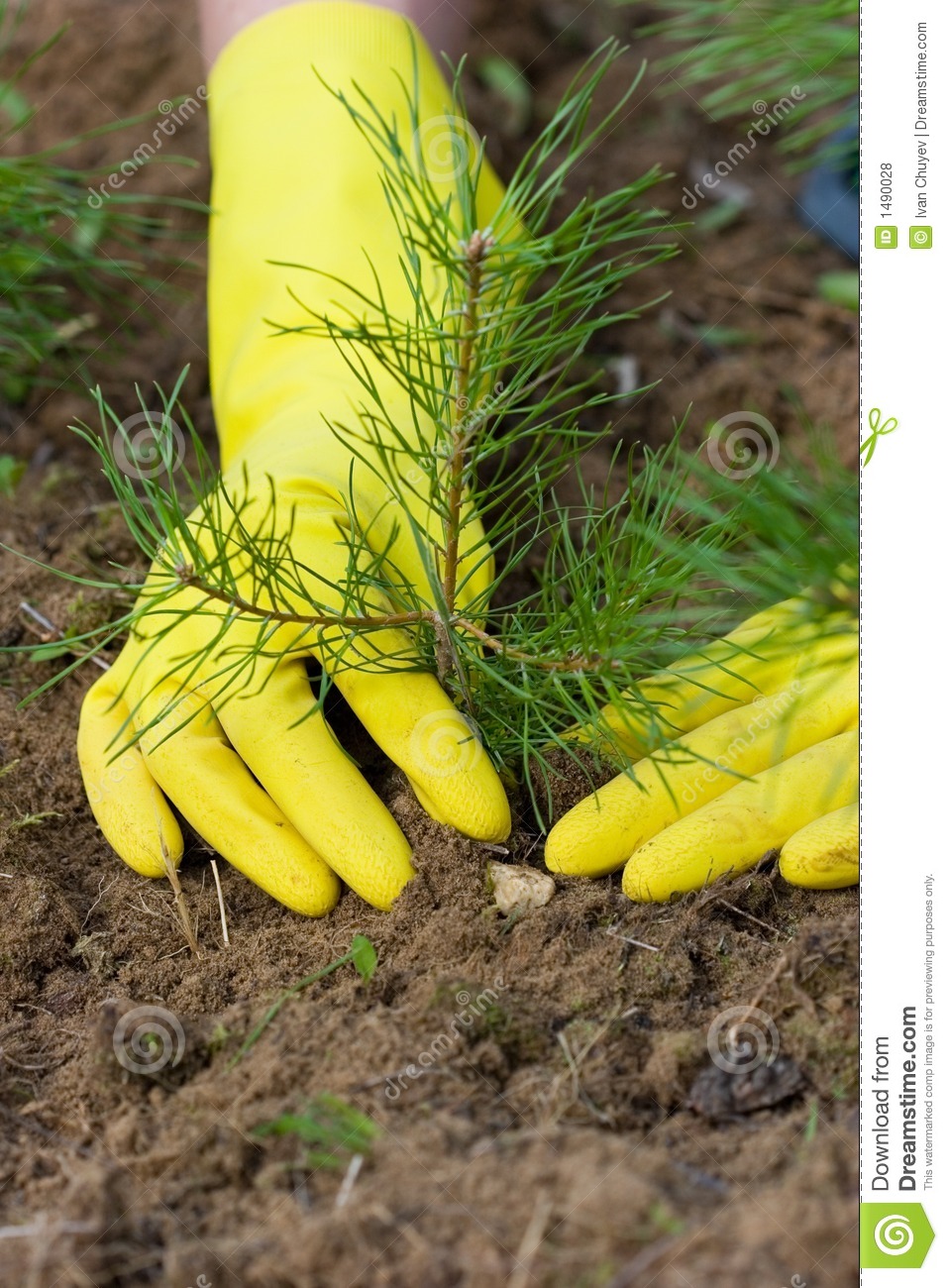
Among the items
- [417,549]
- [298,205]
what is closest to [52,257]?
[298,205]

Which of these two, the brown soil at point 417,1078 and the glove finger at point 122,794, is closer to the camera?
the brown soil at point 417,1078

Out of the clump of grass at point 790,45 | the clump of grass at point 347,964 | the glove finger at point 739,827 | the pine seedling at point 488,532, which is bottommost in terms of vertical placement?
the clump of grass at point 347,964

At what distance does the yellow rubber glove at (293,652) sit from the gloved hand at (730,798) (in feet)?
0.38

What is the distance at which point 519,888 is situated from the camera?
1.11m

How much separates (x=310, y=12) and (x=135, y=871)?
1343mm

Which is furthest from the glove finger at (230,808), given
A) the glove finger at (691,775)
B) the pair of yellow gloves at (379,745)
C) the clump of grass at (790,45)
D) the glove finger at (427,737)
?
the clump of grass at (790,45)

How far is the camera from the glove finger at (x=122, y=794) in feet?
3.94

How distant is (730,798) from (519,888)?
23 centimetres

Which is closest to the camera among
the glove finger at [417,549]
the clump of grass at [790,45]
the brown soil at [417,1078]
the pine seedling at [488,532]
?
the brown soil at [417,1078]

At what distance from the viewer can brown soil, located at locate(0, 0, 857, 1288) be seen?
758mm

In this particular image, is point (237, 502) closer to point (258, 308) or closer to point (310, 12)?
point (258, 308)

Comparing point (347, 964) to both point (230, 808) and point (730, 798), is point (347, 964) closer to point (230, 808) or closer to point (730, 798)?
point (230, 808)

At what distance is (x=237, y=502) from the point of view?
1274 millimetres

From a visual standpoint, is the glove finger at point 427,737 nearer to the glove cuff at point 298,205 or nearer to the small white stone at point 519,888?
the small white stone at point 519,888
